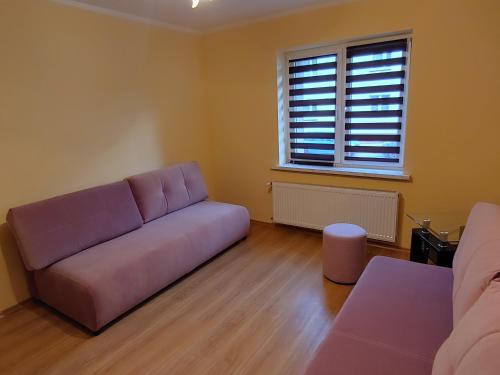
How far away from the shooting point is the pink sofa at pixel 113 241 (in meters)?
2.19

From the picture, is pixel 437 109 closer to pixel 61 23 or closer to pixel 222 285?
pixel 222 285

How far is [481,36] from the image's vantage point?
97.3 inches

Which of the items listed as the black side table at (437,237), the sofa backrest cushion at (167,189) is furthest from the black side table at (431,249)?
the sofa backrest cushion at (167,189)

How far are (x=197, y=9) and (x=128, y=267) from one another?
2.41 meters

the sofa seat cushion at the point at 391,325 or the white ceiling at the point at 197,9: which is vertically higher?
the white ceiling at the point at 197,9

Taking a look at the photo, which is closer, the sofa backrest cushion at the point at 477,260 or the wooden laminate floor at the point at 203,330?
the sofa backrest cushion at the point at 477,260

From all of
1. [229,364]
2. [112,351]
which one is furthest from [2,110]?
[229,364]

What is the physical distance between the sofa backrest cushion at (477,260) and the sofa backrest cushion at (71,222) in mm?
2441

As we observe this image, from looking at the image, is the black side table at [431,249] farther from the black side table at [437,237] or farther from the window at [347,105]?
the window at [347,105]

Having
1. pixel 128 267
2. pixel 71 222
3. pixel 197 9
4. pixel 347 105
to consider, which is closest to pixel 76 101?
pixel 71 222

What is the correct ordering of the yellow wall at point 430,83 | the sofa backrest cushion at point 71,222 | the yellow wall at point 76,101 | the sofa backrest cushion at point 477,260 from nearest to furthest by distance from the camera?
the sofa backrest cushion at point 477,260
the sofa backrest cushion at point 71,222
the yellow wall at point 76,101
the yellow wall at point 430,83

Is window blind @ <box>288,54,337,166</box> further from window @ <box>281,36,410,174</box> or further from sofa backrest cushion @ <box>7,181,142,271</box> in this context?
sofa backrest cushion @ <box>7,181,142,271</box>

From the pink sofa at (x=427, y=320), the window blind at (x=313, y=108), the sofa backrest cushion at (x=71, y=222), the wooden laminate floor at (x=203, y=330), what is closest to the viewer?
the pink sofa at (x=427, y=320)

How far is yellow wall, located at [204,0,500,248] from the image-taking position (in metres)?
2.53
